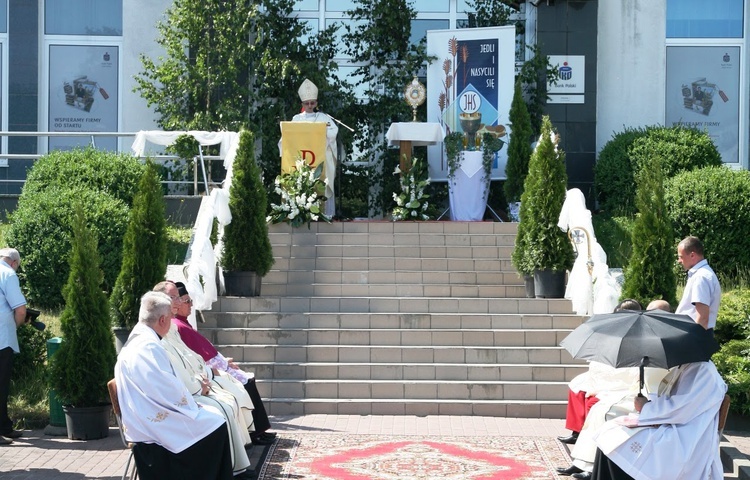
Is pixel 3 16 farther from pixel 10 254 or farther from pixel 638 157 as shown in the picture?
pixel 638 157

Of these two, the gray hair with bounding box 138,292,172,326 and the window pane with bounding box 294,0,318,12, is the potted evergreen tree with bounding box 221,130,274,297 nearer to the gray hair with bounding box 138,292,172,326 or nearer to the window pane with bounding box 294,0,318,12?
the gray hair with bounding box 138,292,172,326

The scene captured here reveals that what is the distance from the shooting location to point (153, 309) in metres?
7.04

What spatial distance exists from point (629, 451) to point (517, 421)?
12.4 feet

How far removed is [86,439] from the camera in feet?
31.1

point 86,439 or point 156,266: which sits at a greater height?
point 156,266

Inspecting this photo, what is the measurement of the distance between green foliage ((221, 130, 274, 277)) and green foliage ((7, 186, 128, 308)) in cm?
134

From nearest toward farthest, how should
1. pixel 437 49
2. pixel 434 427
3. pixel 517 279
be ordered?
1. pixel 434 427
2. pixel 517 279
3. pixel 437 49

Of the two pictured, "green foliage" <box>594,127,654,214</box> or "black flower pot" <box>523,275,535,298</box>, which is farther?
"green foliage" <box>594,127,654,214</box>

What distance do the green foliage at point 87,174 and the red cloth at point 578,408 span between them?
687cm

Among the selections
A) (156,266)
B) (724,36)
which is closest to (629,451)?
(156,266)

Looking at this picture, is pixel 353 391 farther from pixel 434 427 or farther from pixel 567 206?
pixel 567 206

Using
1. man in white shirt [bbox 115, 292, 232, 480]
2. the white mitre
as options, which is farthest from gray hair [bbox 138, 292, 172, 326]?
the white mitre

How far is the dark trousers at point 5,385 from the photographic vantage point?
9.41 metres

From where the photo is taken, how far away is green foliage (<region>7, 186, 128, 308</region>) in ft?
40.8
